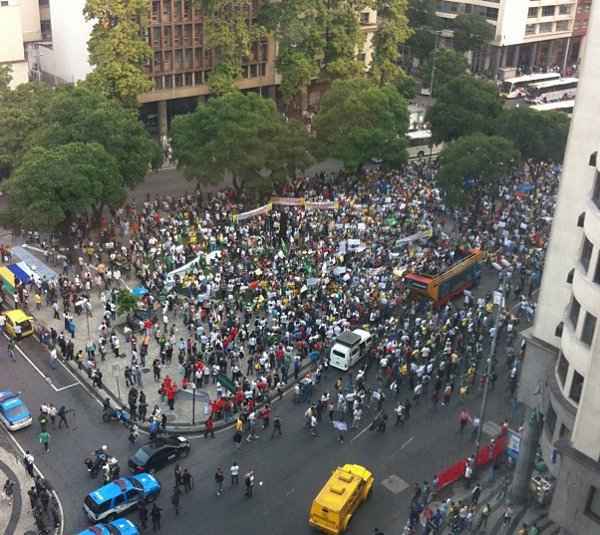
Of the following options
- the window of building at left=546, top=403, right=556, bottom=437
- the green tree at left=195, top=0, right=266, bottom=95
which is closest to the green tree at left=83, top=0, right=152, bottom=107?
the green tree at left=195, top=0, right=266, bottom=95

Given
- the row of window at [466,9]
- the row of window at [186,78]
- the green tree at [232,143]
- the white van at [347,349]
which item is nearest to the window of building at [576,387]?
the white van at [347,349]

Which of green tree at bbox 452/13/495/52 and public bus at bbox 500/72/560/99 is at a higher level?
green tree at bbox 452/13/495/52

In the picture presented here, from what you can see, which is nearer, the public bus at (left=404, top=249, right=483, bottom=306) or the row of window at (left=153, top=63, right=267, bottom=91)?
the public bus at (left=404, top=249, right=483, bottom=306)

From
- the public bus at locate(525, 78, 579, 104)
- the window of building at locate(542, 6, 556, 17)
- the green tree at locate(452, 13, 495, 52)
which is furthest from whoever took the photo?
the window of building at locate(542, 6, 556, 17)

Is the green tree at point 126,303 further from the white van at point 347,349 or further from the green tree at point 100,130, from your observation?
the green tree at point 100,130

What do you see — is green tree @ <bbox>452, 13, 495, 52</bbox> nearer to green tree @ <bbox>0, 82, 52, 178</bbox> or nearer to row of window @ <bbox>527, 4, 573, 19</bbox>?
row of window @ <bbox>527, 4, 573, 19</bbox>

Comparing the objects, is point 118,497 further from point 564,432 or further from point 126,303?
point 564,432
